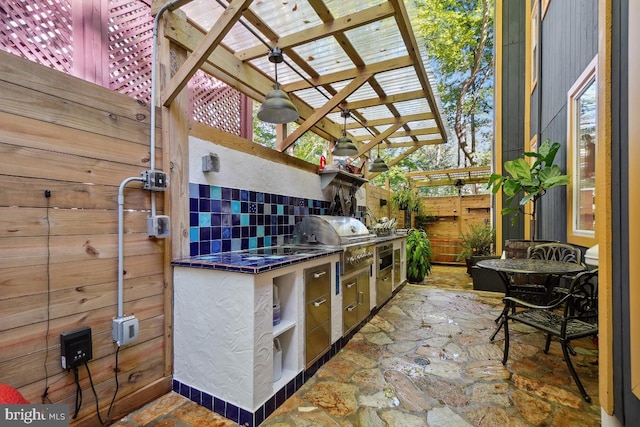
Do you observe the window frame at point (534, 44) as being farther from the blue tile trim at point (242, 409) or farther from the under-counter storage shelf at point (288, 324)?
the blue tile trim at point (242, 409)

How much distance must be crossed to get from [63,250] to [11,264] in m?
0.19

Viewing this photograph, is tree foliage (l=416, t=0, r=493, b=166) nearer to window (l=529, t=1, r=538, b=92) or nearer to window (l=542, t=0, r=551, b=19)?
window (l=529, t=1, r=538, b=92)

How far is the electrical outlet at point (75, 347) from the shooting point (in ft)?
4.86

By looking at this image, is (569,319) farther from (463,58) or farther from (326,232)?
(463,58)

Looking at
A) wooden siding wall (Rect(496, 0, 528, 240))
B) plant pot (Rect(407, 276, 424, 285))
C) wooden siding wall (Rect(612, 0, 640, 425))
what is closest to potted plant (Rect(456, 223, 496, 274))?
wooden siding wall (Rect(496, 0, 528, 240))

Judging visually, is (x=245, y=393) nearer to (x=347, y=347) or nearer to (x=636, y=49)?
(x=347, y=347)

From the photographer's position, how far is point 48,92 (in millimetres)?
1446

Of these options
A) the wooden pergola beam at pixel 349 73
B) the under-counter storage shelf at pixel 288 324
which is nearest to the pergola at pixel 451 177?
the wooden pergola beam at pixel 349 73

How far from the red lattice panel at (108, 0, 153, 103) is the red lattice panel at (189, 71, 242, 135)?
0.39 m

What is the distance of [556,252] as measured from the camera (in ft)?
10.8

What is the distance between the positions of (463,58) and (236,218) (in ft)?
37.8

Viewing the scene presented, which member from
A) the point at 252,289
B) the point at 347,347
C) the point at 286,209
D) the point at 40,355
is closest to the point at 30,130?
the point at 40,355

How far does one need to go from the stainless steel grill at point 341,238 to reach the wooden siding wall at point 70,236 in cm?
149

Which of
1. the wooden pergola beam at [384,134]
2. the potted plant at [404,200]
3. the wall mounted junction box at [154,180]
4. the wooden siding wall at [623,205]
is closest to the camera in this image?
the wooden siding wall at [623,205]
